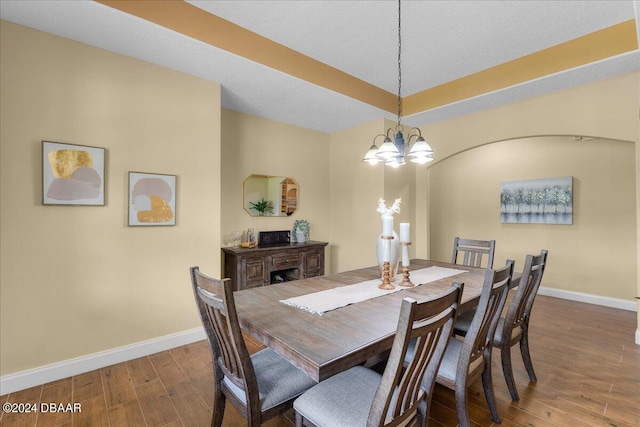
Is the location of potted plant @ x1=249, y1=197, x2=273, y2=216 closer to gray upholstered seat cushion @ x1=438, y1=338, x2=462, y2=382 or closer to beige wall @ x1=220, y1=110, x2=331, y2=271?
beige wall @ x1=220, y1=110, x2=331, y2=271

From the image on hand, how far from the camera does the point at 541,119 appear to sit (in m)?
3.36

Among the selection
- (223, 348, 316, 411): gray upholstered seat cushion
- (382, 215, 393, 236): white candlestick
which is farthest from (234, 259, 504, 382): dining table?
(382, 215, 393, 236): white candlestick

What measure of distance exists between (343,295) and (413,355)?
0.80m

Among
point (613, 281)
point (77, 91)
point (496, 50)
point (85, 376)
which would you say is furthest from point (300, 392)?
point (613, 281)

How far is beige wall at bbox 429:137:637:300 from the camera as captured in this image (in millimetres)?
3967

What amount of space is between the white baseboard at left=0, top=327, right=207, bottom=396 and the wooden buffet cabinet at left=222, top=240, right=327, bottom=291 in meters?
0.76

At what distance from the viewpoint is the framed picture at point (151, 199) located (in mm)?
2617

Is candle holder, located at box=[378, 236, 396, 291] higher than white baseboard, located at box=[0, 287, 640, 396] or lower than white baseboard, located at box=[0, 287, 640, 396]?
higher

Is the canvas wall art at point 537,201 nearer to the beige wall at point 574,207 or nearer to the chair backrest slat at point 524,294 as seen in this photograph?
the beige wall at point 574,207

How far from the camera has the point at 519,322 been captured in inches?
83.7

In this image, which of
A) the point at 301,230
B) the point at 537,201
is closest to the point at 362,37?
the point at 301,230

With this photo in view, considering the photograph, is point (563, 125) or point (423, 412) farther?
point (563, 125)

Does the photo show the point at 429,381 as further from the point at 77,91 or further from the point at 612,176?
the point at 612,176

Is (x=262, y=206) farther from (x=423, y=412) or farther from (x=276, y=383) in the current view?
(x=423, y=412)
